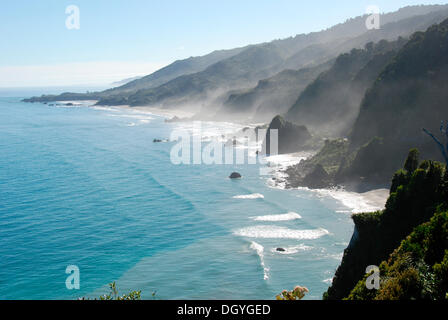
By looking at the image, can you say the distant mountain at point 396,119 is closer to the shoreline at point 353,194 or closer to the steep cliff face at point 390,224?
the shoreline at point 353,194

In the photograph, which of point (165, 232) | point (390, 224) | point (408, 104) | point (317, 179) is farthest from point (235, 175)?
point (390, 224)

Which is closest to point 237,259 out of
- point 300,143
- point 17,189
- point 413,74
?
point 17,189

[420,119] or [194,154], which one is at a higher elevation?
[420,119]

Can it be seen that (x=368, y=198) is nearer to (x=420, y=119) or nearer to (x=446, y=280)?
(x=420, y=119)

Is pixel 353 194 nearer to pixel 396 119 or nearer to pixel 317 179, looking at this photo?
pixel 317 179

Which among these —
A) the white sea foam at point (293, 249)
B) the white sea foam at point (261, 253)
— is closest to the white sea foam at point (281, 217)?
the white sea foam at point (261, 253)

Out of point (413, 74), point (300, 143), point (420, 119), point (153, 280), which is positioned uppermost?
point (413, 74)

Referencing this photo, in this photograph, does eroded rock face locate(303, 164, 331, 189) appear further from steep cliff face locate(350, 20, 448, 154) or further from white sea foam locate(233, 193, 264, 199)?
steep cliff face locate(350, 20, 448, 154)

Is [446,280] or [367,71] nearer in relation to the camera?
[446,280]
